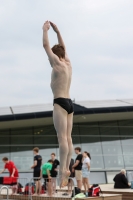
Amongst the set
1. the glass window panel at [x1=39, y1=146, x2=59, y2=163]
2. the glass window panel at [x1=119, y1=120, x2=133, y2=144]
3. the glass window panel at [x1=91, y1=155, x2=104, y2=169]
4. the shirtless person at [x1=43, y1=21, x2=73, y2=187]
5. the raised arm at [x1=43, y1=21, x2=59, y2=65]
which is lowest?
the shirtless person at [x1=43, y1=21, x2=73, y2=187]

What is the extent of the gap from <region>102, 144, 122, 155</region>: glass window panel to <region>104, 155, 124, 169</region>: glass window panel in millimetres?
221

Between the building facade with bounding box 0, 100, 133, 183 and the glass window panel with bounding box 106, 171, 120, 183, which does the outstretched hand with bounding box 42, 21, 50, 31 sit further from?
the glass window panel with bounding box 106, 171, 120, 183

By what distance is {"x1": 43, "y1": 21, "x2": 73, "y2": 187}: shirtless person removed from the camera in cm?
393

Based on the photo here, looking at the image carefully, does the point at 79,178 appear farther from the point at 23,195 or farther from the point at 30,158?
the point at 30,158

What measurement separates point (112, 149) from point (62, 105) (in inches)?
901

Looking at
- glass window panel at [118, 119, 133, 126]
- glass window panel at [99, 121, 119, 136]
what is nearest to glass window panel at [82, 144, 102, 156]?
glass window panel at [99, 121, 119, 136]

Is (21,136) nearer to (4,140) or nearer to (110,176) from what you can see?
(4,140)

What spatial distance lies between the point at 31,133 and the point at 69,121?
74.3ft

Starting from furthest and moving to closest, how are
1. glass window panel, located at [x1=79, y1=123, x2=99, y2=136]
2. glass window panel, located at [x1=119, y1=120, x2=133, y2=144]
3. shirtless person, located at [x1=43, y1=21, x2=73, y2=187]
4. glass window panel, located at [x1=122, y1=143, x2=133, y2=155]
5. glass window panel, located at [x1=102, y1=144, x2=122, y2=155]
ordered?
1. glass window panel, located at [x1=119, y1=120, x2=133, y2=144]
2. glass window panel, located at [x1=79, y1=123, x2=99, y2=136]
3. glass window panel, located at [x1=122, y1=143, x2=133, y2=155]
4. glass window panel, located at [x1=102, y1=144, x2=122, y2=155]
5. shirtless person, located at [x1=43, y1=21, x2=73, y2=187]

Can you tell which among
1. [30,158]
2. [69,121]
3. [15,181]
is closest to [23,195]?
[15,181]

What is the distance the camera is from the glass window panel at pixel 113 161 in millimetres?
25641

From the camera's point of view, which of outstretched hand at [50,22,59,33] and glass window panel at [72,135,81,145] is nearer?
outstretched hand at [50,22,59,33]

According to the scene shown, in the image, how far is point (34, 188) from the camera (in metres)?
14.2

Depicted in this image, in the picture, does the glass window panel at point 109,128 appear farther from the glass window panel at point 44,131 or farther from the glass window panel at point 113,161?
the glass window panel at point 44,131
